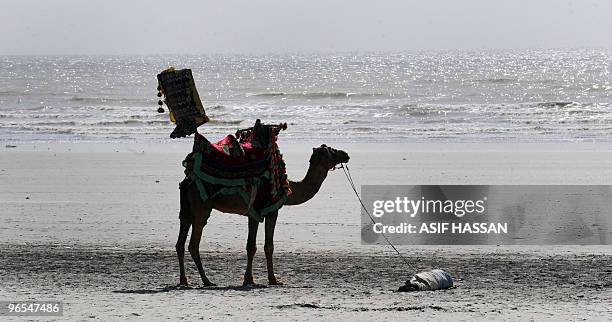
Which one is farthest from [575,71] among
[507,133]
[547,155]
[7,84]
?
[547,155]

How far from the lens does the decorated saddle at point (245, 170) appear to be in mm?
10508

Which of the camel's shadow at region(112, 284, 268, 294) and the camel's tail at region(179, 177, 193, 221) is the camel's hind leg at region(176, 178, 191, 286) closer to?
the camel's tail at region(179, 177, 193, 221)

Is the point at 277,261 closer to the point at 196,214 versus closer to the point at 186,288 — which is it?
the point at 186,288

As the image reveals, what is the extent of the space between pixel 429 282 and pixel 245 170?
2.14m

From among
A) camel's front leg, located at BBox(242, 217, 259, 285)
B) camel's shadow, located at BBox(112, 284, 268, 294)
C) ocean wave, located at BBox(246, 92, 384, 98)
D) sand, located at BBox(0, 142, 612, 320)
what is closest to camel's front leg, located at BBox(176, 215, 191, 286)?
camel's shadow, located at BBox(112, 284, 268, 294)

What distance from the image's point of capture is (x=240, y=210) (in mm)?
10719

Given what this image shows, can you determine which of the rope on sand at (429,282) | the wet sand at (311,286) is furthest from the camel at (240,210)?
the rope on sand at (429,282)

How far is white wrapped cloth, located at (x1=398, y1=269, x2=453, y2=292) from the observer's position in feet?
34.8

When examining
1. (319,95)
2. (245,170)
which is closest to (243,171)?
(245,170)

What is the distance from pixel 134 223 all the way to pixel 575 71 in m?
83.5

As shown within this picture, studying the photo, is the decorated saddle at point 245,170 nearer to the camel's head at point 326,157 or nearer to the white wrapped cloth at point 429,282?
the camel's head at point 326,157

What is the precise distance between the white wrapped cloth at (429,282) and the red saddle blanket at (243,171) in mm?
1529

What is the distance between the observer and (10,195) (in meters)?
19.2

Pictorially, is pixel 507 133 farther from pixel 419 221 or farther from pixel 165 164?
pixel 419 221
